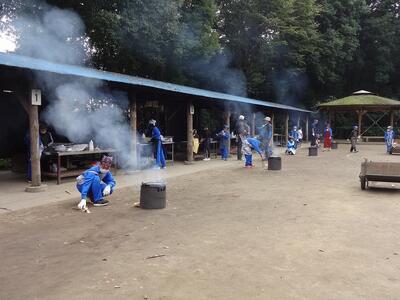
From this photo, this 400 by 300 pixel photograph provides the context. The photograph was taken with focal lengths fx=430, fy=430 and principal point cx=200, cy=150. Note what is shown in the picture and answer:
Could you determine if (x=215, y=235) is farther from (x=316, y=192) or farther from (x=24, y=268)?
(x=316, y=192)

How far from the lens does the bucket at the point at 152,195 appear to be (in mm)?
7931

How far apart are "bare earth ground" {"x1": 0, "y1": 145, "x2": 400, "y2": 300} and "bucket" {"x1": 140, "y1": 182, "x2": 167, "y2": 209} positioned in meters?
0.22

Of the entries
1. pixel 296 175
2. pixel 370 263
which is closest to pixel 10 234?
pixel 370 263

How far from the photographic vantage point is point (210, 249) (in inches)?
215

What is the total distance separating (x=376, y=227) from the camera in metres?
6.65

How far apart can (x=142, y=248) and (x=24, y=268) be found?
1.42 metres

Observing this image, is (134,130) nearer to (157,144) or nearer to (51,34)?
(157,144)

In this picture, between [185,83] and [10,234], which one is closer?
[10,234]

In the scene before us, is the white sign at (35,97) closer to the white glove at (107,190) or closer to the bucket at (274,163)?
the white glove at (107,190)

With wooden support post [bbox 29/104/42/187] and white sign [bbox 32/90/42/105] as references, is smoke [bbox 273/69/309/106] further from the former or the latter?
wooden support post [bbox 29/104/42/187]

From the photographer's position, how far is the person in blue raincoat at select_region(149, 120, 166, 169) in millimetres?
13977

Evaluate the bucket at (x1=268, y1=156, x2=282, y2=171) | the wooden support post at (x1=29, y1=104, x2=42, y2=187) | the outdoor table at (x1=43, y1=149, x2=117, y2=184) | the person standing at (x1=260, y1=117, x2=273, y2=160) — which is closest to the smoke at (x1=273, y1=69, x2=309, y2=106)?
the person standing at (x1=260, y1=117, x2=273, y2=160)

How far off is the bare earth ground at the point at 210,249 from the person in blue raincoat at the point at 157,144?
4.61 meters

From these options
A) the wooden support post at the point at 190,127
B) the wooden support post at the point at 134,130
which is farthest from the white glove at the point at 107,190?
the wooden support post at the point at 190,127
